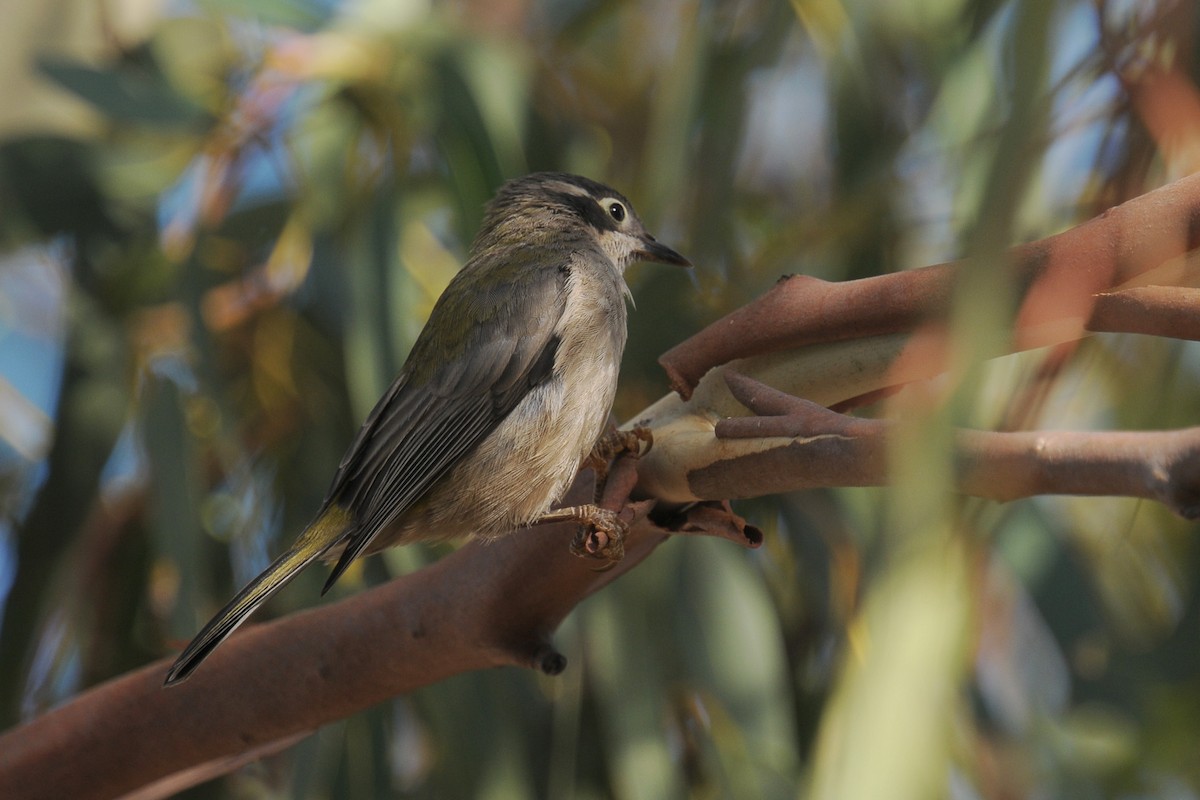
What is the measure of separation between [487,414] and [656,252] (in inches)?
25.6

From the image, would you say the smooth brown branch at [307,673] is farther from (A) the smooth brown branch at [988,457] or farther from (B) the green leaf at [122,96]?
(B) the green leaf at [122,96]

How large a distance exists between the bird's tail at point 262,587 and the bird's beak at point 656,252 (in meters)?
0.95

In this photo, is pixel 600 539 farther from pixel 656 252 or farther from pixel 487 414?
pixel 656 252

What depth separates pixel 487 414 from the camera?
8.19 ft

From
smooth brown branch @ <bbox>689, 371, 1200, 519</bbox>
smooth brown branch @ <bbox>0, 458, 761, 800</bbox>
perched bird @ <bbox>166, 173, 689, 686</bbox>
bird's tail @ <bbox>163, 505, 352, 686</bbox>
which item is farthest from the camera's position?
perched bird @ <bbox>166, 173, 689, 686</bbox>

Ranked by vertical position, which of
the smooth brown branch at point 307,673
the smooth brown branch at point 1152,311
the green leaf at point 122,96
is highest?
the smooth brown branch at point 1152,311

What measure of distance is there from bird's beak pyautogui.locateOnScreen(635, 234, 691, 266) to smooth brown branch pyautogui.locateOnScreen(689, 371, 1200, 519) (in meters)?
1.10

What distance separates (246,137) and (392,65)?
0.43 metres

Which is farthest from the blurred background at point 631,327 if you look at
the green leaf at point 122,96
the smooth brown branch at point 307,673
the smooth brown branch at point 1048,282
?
the smooth brown branch at point 1048,282

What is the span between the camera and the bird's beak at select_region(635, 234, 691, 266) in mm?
2871

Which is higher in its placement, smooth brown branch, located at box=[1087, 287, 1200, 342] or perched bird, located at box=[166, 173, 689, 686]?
smooth brown branch, located at box=[1087, 287, 1200, 342]

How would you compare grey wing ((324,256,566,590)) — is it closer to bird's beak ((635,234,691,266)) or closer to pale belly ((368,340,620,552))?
pale belly ((368,340,620,552))

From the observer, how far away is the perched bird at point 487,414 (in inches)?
92.7

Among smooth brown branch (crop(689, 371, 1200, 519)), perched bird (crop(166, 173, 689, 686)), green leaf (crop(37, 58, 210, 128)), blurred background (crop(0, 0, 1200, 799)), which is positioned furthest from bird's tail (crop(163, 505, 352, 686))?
green leaf (crop(37, 58, 210, 128))
